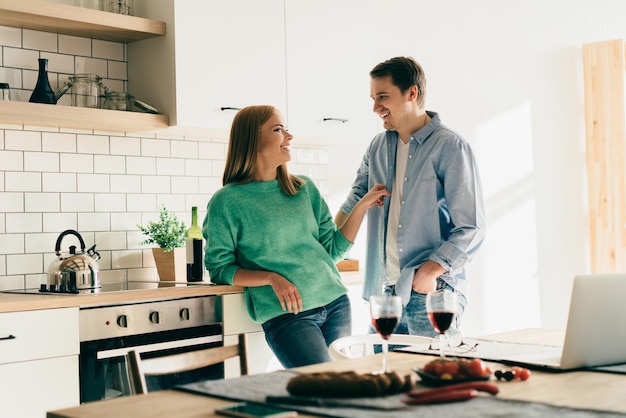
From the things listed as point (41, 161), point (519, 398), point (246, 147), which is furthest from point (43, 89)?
point (519, 398)

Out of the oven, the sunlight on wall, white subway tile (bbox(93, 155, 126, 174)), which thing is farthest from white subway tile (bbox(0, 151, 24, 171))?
the sunlight on wall

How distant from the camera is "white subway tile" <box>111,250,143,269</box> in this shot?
148 inches

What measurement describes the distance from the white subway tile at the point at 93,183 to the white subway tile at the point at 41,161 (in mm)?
127

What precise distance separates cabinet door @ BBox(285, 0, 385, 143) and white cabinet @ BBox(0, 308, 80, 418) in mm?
1571

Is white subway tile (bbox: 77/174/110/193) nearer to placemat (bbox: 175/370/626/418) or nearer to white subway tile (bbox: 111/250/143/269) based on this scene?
white subway tile (bbox: 111/250/143/269)

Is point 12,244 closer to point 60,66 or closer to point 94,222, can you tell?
point 94,222

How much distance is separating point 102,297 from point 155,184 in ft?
3.52

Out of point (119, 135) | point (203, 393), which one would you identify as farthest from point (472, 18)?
point (203, 393)

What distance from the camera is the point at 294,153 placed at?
14.7 ft

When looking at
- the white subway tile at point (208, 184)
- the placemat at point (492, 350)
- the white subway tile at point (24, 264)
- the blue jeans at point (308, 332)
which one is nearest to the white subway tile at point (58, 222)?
the white subway tile at point (24, 264)

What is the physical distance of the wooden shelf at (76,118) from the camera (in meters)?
3.19

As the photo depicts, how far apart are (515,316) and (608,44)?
6.41ft

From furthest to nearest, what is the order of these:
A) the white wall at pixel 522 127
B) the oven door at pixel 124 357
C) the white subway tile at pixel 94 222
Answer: the white wall at pixel 522 127 < the white subway tile at pixel 94 222 < the oven door at pixel 124 357

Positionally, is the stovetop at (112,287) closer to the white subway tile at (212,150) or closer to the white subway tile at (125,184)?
the white subway tile at (125,184)
